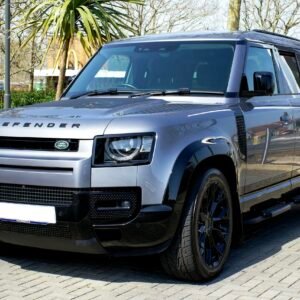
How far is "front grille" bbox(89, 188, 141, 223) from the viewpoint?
3.91m

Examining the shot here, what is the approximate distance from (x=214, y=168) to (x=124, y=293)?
1165mm

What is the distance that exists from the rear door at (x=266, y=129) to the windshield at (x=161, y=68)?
10.3 inches

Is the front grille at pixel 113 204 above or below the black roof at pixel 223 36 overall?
below

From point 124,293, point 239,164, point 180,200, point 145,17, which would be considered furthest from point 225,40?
point 145,17

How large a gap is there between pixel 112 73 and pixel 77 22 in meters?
4.91

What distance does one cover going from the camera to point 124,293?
4160mm

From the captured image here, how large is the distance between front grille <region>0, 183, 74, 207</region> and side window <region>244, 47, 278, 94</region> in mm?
2075

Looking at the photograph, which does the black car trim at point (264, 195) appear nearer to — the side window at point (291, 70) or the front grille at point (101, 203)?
the side window at point (291, 70)

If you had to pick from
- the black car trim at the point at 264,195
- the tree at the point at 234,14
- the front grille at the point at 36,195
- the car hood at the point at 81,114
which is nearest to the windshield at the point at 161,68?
the car hood at the point at 81,114

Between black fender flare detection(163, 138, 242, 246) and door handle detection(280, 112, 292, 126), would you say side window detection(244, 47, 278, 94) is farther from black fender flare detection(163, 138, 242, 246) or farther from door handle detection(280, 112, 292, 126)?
black fender flare detection(163, 138, 242, 246)

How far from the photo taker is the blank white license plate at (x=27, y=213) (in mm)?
3996

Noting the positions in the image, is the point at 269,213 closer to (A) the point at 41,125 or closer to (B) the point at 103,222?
(B) the point at 103,222

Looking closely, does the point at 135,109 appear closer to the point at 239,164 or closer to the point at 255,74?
the point at 239,164

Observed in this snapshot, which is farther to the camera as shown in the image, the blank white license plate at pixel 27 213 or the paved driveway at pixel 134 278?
the paved driveway at pixel 134 278
